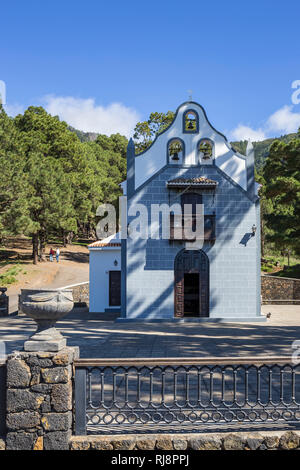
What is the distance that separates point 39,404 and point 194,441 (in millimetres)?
2167

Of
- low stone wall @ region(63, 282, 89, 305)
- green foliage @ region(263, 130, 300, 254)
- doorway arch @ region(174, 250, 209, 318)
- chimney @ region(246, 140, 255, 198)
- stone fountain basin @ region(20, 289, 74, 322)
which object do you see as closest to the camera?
stone fountain basin @ region(20, 289, 74, 322)

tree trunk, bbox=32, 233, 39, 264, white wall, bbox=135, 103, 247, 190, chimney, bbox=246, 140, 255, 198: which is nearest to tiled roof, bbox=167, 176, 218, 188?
white wall, bbox=135, 103, 247, 190

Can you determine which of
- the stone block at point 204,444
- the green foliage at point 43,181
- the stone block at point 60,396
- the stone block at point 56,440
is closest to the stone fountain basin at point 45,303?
the stone block at point 60,396

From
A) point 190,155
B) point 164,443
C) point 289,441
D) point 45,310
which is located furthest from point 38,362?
point 190,155

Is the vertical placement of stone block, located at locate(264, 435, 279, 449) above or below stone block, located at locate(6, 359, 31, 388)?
below

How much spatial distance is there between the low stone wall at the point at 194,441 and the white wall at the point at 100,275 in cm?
1664

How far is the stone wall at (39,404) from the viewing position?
5.38 metres

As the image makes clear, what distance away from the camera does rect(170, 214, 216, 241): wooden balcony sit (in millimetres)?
A: 18797

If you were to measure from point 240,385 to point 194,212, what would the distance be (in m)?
12.3

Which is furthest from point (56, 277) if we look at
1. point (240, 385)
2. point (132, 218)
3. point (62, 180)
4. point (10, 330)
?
point (240, 385)

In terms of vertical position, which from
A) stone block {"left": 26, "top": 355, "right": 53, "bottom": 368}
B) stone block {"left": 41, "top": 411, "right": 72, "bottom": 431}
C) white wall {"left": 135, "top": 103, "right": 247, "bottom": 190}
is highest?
white wall {"left": 135, "top": 103, "right": 247, "bottom": 190}

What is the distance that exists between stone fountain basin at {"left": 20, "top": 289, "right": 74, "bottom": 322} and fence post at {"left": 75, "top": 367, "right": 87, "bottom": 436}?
86 cm

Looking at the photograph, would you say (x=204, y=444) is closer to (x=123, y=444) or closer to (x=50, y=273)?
(x=123, y=444)

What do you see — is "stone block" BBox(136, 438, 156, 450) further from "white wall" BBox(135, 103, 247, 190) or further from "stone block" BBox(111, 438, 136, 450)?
"white wall" BBox(135, 103, 247, 190)
